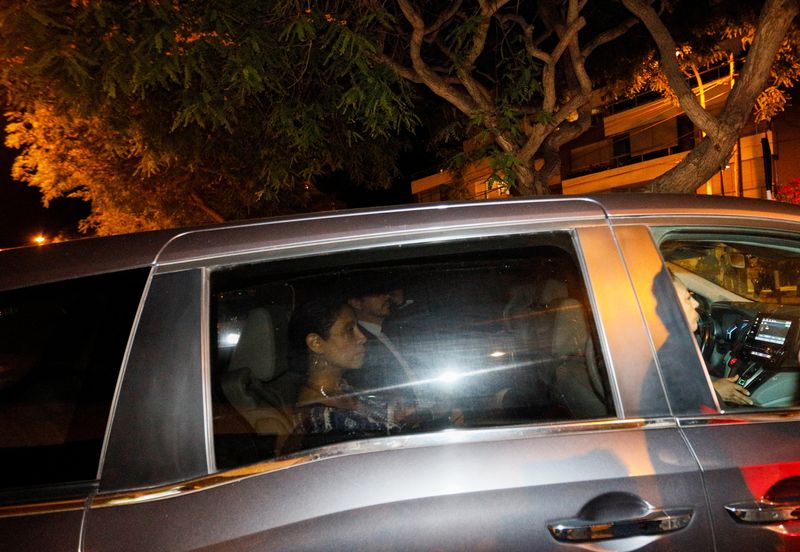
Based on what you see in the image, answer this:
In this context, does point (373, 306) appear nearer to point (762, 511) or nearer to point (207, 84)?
point (762, 511)

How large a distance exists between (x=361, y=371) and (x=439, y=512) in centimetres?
50

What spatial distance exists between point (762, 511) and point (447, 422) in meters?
0.84

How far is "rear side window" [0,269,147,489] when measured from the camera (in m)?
1.67

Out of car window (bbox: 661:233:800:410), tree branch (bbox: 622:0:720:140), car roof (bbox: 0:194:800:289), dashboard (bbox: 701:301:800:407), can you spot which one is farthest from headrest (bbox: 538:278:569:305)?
tree branch (bbox: 622:0:720:140)

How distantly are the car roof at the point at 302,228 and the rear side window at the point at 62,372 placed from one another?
60mm

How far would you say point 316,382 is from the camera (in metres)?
1.90

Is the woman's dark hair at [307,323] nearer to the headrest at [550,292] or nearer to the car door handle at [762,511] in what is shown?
the headrest at [550,292]


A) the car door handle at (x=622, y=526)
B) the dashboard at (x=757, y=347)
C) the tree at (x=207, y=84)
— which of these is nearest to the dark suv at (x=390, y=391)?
the car door handle at (x=622, y=526)

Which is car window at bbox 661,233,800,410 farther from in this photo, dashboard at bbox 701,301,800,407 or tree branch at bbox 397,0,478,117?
tree branch at bbox 397,0,478,117

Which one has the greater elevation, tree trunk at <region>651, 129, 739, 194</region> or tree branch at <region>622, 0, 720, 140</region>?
tree branch at <region>622, 0, 720, 140</region>

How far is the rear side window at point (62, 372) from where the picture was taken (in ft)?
5.46

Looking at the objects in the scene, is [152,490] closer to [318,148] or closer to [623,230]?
[623,230]

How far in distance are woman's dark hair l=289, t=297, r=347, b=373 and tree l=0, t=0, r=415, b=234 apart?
174 inches

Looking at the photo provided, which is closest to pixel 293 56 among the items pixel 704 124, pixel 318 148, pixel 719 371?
pixel 318 148
